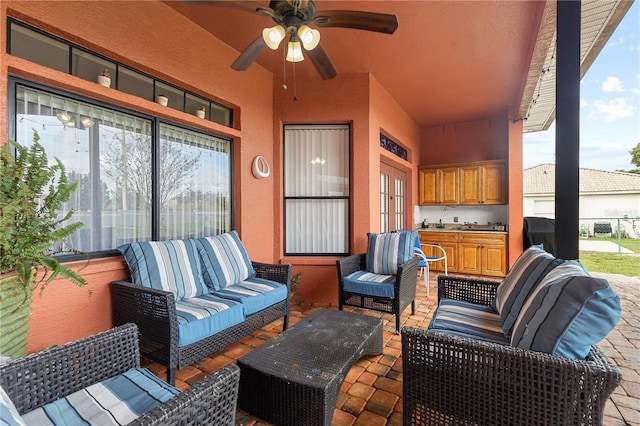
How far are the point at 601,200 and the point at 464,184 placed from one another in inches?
218

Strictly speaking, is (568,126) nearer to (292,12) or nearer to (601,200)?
(292,12)

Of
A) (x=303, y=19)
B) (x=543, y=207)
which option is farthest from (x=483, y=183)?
(x=303, y=19)

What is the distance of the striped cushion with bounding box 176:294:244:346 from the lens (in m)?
1.89

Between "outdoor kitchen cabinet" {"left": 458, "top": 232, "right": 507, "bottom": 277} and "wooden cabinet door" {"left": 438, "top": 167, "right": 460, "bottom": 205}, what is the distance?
0.84m

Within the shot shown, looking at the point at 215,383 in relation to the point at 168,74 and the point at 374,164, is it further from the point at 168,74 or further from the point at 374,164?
the point at 374,164

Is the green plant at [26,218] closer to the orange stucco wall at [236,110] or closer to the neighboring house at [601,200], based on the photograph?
the orange stucco wall at [236,110]

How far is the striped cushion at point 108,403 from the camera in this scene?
1.02 metres

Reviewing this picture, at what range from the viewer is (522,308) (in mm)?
1533

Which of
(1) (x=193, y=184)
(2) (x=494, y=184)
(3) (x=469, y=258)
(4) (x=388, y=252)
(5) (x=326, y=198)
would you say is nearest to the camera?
(1) (x=193, y=184)

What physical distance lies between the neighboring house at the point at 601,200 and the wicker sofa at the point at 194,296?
18.6 feet

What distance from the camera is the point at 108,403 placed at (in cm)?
111

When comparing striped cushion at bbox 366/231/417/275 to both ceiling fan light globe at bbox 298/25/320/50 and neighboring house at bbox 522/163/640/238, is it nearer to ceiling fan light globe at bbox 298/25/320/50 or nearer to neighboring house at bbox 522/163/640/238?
ceiling fan light globe at bbox 298/25/320/50

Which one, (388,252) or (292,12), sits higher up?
(292,12)

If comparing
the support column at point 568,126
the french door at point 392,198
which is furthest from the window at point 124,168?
the support column at point 568,126
